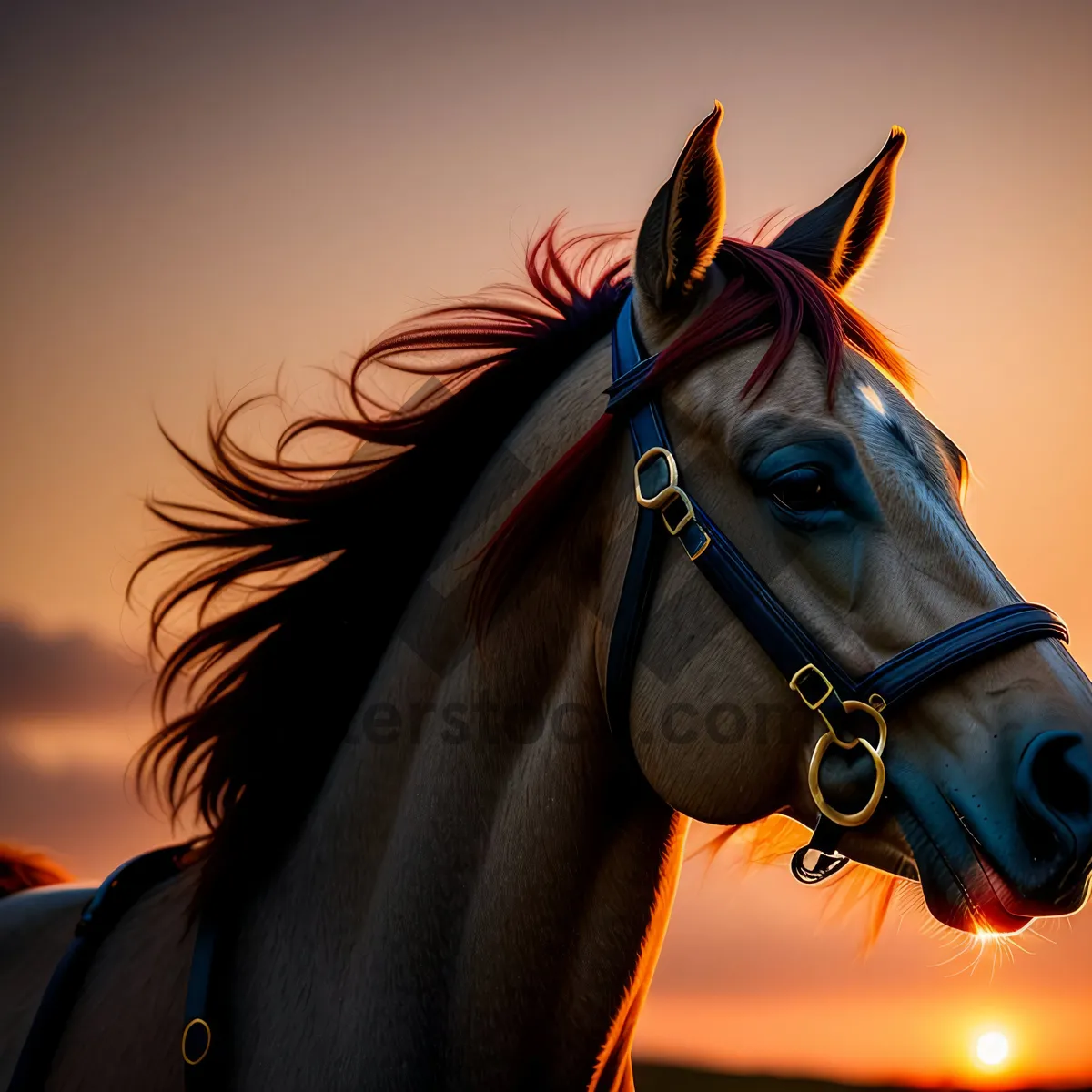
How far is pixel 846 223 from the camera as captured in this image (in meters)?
2.71

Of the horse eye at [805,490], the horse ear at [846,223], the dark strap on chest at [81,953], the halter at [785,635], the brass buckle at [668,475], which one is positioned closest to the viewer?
the halter at [785,635]

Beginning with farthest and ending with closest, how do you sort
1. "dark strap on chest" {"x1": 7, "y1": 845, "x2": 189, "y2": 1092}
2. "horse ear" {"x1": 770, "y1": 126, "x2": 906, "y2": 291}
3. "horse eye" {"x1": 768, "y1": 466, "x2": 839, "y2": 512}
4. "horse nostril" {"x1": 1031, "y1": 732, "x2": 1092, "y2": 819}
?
"horse ear" {"x1": 770, "y1": 126, "x2": 906, "y2": 291}, "dark strap on chest" {"x1": 7, "y1": 845, "x2": 189, "y2": 1092}, "horse eye" {"x1": 768, "y1": 466, "x2": 839, "y2": 512}, "horse nostril" {"x1": 1031, "y1": 732, "x2": 1092, "y2": 819}

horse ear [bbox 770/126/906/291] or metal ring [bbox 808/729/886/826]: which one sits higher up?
horse ear [bbox 770/126/906/291]

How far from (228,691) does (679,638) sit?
4.70 ft

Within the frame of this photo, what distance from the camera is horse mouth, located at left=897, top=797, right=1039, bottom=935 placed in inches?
69.5

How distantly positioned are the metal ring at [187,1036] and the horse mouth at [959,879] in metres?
1.59

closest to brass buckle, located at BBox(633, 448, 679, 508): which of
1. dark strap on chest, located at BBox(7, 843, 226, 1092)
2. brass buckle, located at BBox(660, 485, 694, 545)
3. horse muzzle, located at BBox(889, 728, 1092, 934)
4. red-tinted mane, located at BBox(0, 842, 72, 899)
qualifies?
brass buckle, located at BBox(660, 485, 694, 545)

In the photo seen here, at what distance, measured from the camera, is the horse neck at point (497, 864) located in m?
2.12

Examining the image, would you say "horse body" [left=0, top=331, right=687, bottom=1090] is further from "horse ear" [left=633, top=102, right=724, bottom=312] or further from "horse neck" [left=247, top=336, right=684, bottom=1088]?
"horse ear" [left=633, top=102, right=724, bottom=312]

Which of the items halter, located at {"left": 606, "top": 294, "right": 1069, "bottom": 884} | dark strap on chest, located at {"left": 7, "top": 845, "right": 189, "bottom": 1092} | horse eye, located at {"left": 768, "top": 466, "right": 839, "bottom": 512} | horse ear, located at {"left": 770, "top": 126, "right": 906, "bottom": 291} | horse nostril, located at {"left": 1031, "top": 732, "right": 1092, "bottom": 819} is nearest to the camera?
horse nostril, located at {"left": 1031, "top": 732, "right": 1092, "bottom": 819}

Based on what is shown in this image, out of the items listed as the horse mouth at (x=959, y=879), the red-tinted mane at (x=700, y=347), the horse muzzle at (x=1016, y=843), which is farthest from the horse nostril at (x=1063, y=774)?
the red-tinted mane at (x=700, y=347)

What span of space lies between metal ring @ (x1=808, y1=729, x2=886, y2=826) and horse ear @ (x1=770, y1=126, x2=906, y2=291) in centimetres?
138

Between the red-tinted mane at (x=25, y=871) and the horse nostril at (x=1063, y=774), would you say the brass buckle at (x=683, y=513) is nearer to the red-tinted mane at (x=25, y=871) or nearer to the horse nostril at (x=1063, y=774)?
the horse nostril at (x=1063, y=774)

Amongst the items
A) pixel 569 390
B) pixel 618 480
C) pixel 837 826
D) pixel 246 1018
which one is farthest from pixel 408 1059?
pixel 569 390
